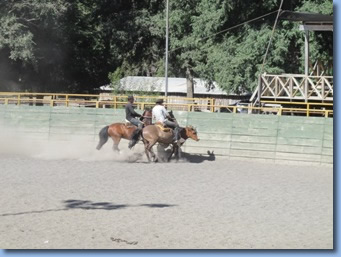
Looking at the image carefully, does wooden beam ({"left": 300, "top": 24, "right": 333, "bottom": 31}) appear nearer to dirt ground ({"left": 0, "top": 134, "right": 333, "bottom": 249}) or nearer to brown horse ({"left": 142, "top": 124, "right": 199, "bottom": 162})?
dirt ground ({"left": 0, "top": 134, "right": 333, "bottom": 249})

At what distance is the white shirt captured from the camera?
21.4 metres

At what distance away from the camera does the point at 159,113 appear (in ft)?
70.5

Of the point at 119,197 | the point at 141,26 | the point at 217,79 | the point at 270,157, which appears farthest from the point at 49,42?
the point at 119,197

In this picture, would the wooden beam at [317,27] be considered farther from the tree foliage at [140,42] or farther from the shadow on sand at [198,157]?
the shadow on sand at [198,157]

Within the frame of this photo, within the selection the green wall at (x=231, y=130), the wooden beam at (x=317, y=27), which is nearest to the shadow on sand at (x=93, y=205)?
the green wall at (x=231, y=130)

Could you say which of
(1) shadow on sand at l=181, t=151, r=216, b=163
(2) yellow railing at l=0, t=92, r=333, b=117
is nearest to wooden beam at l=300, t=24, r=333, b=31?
(2) yellow railing at l=0, t=92, r=333, b=117

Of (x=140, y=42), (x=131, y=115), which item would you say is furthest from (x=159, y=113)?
(x=140, y=42)

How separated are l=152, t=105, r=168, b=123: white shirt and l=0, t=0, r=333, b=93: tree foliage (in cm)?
1281

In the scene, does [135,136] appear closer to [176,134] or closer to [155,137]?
[155,137]

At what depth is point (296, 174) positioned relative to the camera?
19.8 m

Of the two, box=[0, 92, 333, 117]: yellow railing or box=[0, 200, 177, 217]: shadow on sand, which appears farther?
box=[0, 92, 333, 117]: yellow railing

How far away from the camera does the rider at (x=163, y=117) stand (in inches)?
843

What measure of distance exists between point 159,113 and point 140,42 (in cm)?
3143

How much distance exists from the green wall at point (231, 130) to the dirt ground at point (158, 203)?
777 mm
